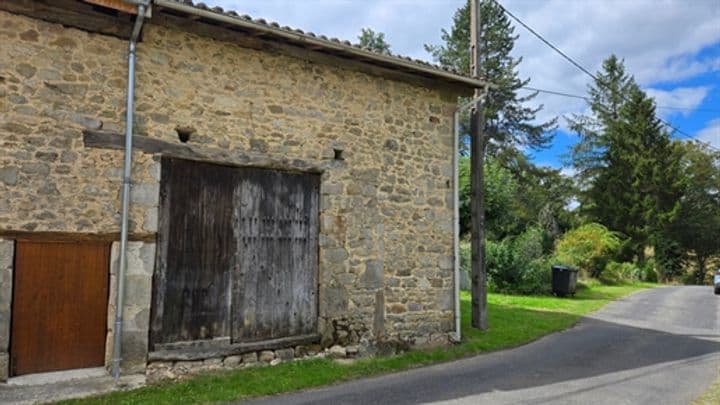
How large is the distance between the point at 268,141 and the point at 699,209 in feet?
111

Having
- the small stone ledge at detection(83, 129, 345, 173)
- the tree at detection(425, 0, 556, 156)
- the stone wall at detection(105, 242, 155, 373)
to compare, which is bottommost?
the stone wall at detection(105, 242, 155, 373)

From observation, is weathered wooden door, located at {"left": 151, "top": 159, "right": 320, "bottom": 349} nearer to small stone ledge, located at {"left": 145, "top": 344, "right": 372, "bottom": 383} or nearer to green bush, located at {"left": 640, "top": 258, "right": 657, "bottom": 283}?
small stone ledge, located at {"left": 145, "top": 344, "right": 372, "bottom": 383}

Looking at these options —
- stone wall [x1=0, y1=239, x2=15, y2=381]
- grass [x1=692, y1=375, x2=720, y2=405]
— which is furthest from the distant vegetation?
stone wall [x1=0, y1=239, x2=15, y2=381]

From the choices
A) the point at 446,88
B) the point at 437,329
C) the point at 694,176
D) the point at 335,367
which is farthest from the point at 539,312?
the point at 694,176

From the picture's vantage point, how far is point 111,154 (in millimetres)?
5562

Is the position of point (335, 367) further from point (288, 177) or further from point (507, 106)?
point (507, 106)

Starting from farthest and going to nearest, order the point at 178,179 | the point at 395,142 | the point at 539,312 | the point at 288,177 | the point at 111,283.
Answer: the point at 539,312 → the point at 395,142 → the point at 288,177 → the point at 178,179 → the point at 111,283

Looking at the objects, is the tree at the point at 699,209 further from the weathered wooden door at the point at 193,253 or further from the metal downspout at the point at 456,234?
the weathered wooden door at the point at 193,253

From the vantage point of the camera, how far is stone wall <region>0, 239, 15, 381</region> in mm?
4934

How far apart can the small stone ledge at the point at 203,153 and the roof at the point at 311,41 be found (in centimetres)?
154

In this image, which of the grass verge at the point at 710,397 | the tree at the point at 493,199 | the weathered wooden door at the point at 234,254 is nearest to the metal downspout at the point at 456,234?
the weathered wooden door at the point at 234,254

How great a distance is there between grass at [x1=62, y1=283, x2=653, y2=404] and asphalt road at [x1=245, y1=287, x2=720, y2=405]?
23 centimetres

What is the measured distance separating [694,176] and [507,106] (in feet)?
44.8

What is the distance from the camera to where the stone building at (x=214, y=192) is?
5.22 m
